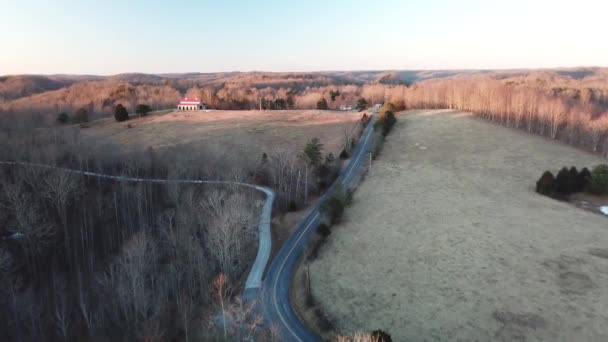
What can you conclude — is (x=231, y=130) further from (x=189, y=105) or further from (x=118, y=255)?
(x=118, y=255)

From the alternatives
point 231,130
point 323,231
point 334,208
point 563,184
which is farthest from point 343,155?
point 563,184

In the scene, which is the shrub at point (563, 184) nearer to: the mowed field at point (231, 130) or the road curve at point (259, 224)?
the mowed field at point (231, 130)

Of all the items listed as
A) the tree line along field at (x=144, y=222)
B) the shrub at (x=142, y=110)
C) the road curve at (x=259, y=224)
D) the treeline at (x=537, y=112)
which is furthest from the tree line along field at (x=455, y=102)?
the road curve at (x=259, y=224)

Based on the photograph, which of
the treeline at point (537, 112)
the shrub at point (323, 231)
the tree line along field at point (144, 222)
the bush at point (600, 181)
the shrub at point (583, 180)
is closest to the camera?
the tree line along field at point (144, 222)

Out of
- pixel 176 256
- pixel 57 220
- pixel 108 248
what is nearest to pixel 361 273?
pixel 176 256

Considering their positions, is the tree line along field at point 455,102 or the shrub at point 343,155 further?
the tree line along field at point 455,102

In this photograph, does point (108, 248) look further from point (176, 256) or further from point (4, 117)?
point (4, 117)
